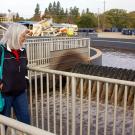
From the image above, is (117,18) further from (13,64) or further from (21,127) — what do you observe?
(21,127)

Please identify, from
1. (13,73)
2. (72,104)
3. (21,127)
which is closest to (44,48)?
(72,104)

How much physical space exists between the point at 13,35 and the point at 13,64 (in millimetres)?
340

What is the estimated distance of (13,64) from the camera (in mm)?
4109

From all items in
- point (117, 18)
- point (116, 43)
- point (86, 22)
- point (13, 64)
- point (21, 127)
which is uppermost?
point (117, 18)

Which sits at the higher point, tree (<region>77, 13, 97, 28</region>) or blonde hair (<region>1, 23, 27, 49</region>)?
blonde hair (<region>1, 23, 27, 49</region>)

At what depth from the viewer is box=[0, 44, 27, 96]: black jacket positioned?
4.09 metres

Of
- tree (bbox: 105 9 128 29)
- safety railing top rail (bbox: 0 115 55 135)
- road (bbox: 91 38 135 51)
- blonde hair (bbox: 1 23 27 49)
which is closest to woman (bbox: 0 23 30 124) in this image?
blonde hair (bbox: 1 23 27 49)

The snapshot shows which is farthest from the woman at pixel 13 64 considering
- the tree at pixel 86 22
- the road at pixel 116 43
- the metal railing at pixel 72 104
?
the tree at pixel 86 22

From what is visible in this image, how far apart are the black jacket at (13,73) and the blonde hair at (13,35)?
0.09 meters

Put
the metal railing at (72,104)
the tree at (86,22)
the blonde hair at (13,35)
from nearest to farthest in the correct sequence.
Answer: the blonde hair at (13,35)
the metal railing at (72,104)
the tree at (86,22)

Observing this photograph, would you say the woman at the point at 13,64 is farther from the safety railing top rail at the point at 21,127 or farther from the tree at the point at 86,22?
the tree at the point at 86,22

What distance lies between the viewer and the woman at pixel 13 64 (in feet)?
13.2

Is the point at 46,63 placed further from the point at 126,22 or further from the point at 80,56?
the point at 126,22

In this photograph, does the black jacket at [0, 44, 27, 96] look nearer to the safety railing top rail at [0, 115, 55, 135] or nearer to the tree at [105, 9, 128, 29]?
the safety railing top rail at [0, 115, 55, 135]
